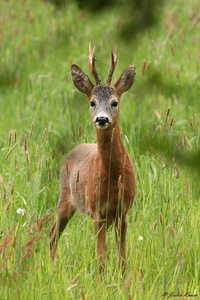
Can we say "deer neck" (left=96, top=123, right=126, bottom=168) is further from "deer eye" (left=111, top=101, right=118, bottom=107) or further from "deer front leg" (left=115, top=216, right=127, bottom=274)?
"deer front leg" (left=115, top=216, right=127, bottom=274)

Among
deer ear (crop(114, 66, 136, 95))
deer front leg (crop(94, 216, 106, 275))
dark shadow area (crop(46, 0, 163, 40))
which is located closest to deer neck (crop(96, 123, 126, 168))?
deer ear (crop(114, 66, 136, 95))

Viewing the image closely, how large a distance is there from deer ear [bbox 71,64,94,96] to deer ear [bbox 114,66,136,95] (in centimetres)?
17

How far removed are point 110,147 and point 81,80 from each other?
0.47 meters

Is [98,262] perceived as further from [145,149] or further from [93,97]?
[145,149]

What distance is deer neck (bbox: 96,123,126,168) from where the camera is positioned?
5117mm

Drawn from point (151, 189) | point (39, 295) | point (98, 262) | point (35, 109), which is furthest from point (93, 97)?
point (35, 109)

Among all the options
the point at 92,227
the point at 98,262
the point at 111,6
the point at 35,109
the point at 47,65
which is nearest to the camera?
the point at 111,6

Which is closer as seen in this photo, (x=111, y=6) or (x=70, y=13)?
(x=111, y=6)

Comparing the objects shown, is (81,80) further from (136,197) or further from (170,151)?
(170,151)

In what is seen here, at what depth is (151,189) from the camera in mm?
5211

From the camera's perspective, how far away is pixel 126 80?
16.8 feet

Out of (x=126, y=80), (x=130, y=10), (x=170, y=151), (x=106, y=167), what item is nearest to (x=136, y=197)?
(x=106, y=167)

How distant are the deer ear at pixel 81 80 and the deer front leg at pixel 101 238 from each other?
849 mm

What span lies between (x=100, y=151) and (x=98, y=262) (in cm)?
102
